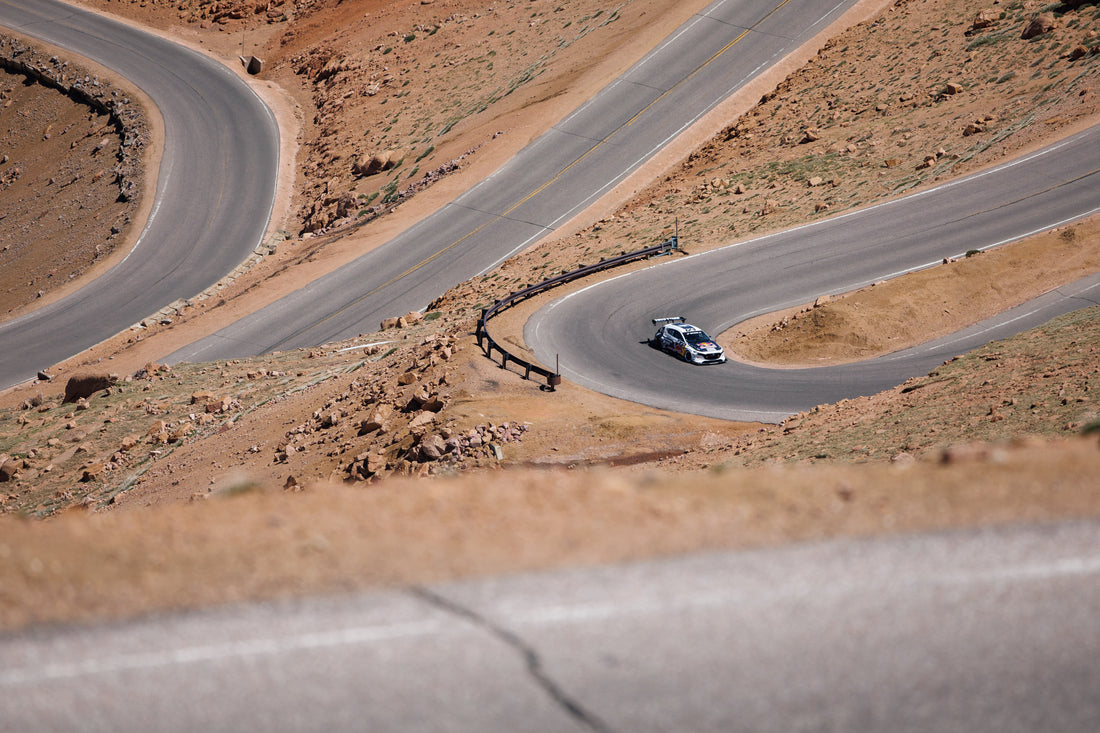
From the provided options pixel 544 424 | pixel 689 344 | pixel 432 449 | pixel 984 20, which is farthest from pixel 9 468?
pixel 984 20

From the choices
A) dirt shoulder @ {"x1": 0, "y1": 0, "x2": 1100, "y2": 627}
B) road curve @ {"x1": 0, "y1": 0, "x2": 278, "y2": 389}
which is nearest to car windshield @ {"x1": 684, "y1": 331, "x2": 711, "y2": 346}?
dirt shoulder @ {"x1": 0, "y1": 0, "x2": 1100, "y2": 627}

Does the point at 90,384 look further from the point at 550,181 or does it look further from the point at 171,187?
the point at 550,181

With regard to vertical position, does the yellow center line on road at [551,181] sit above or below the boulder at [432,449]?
above

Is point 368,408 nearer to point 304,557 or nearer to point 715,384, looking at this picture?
point 715,384

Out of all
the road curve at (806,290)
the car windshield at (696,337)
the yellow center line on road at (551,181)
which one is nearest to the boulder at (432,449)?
the road curve at (806,290)

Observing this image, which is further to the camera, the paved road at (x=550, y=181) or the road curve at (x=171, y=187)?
the road curve at (x=171, y=187)

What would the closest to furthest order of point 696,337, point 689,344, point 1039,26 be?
point 689,344 → point 696,337 → point 1039,26

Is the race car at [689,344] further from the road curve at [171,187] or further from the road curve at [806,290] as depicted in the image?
the road curve at [171,187]
